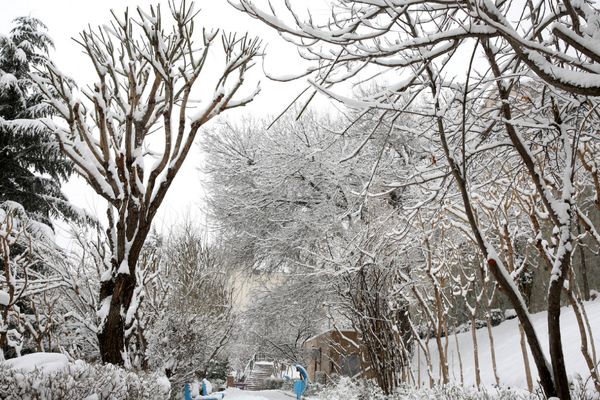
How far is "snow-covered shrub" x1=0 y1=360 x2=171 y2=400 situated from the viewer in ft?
9.53

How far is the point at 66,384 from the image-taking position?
118 inches

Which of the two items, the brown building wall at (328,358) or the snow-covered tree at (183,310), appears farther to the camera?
the brown building wall at (328,358)

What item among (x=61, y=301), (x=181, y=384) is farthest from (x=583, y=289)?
(x=61, y=301)

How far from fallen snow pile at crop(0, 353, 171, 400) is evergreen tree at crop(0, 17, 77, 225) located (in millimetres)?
8488

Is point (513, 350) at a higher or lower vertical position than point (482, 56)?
lower

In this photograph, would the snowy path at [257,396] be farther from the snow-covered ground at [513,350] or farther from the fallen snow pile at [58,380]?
the fallen snow pile at [58,380]

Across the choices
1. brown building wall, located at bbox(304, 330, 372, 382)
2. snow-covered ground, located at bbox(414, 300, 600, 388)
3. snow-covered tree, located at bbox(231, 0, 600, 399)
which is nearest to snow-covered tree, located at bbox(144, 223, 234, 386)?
brown building wall, located at bbox(304, 330, 372, 382)

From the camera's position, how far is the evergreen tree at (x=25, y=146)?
11203 millimetres

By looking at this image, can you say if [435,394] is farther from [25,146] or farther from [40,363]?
[25,146]

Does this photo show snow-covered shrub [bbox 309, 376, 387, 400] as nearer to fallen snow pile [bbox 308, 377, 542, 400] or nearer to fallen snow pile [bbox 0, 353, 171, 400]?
fallen snow pile [bbox 308, 377, 542, 400]

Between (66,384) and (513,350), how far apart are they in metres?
8.53

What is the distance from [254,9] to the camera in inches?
82.2

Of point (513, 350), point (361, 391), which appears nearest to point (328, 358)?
point (513, 350)

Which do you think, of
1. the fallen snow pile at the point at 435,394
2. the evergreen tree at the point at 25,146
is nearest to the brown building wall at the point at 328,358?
the fallen snow pile at the point at 435,394
